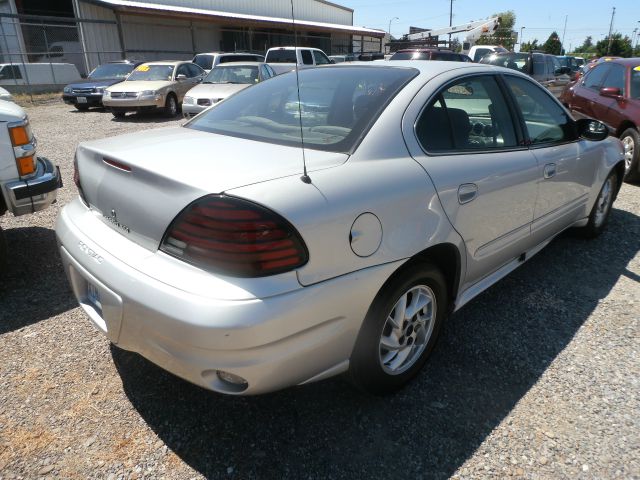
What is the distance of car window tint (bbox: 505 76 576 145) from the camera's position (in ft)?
10.8

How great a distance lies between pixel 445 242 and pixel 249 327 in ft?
3.81

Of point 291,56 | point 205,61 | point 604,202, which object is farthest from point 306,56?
point 604,202

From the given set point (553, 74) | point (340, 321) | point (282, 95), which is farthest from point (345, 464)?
point (553, 74)

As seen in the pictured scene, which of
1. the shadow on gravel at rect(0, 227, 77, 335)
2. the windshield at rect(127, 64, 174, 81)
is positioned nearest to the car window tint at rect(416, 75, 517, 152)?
Answer: the shadow on gravel at rect(0, 227, 77, 335)

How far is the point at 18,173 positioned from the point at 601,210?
4.98 metres

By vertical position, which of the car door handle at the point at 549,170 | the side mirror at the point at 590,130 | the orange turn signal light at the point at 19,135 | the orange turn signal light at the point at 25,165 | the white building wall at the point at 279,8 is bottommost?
the car door handle at the point at 549,170

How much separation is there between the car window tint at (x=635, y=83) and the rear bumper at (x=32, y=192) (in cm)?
735

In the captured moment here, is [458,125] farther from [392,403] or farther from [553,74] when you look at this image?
[553,74]

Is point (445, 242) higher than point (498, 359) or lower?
higher

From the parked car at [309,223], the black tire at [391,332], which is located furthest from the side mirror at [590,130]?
the black tire at [391,332]

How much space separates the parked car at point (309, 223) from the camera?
1801 mm

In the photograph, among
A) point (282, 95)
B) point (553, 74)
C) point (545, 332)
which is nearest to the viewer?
point (282, 95)

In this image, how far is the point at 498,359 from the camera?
2848 millimetres

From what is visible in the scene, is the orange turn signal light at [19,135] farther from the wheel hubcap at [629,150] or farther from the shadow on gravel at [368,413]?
the wheel hubcap at [629,150]
